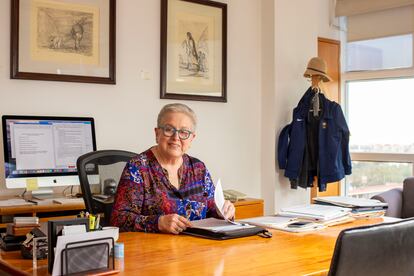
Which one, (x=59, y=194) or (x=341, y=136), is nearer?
(x=59, y=194)

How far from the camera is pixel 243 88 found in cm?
488

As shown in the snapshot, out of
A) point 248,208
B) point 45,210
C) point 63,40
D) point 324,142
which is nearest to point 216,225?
point 45,210

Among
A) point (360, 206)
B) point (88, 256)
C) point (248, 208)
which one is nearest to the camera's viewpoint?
point (88, 256)

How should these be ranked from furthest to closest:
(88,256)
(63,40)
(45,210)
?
(63,40) < (45,210) < (88,256)

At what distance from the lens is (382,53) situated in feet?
17.0

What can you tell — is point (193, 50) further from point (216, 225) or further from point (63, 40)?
point (216, 225)

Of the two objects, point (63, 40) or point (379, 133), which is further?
point (379, 133)

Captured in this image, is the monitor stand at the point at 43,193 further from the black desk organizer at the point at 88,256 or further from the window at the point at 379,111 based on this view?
the window at the point at 379,111

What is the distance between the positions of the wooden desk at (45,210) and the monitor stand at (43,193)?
0.24 metres

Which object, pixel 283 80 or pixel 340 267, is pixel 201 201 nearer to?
pixel 340 267

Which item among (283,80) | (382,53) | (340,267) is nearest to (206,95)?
(283,80)

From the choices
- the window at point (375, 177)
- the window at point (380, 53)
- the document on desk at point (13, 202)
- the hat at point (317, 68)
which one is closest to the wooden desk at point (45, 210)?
the document on desk at point (13, 202)

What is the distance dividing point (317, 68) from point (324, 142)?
64 centimetres

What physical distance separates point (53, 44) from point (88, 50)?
0.85 ft
